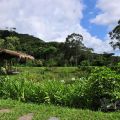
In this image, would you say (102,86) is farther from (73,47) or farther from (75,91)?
(73,47)

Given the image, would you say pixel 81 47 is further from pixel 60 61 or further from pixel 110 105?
pixel 110 105

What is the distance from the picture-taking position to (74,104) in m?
10.9

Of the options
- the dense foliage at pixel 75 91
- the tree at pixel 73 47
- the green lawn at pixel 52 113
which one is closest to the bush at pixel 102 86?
the dense foliage at pixel 75 91

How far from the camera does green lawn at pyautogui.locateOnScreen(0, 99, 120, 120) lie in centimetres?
905

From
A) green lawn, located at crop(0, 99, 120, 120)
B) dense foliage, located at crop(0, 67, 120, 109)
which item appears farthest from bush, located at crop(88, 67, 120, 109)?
green lawn, located at crop(0, 99, 120, 120)

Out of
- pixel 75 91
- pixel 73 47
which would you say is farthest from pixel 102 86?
pixel 73 47

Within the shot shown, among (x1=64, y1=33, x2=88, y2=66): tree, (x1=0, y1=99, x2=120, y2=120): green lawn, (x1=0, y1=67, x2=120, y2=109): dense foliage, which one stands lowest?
(x1=0, y1=99, x2=120, y2=120): green lawn

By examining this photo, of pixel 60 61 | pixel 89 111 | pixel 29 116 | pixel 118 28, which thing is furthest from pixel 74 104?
pixel 60 61

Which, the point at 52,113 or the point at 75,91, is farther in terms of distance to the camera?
the point at 75,91

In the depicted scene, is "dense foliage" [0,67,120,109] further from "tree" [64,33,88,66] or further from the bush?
"tree" [64,33,88,66]

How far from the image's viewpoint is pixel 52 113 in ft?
31.3

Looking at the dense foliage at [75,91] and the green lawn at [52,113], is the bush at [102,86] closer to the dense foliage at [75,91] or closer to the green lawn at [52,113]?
the dense foliage at [75,91]

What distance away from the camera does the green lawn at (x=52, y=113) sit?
9.05m

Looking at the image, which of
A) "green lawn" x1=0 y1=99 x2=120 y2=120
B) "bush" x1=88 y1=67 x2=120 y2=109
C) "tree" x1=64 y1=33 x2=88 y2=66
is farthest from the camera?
"tree" x1=64 y1=33 x2=88 y2=66
